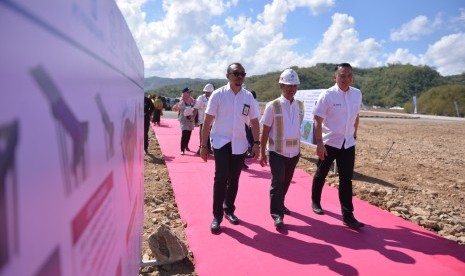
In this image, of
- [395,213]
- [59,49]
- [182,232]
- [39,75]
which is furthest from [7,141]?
[395,213]

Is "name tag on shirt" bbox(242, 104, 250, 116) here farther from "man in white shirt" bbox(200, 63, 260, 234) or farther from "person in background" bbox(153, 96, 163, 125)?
"person in background" bbox(153, 96, 163, 125)

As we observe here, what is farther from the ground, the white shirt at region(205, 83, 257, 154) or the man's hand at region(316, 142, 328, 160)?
the white shirt at region(205, 83, 257, 154)

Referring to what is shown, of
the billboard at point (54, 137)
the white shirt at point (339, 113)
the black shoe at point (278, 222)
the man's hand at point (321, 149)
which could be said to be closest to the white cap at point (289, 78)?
the white shirt at point (339, 113)

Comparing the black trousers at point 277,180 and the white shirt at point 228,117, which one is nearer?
the white shirt at point 228,117

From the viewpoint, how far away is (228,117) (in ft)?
12.6

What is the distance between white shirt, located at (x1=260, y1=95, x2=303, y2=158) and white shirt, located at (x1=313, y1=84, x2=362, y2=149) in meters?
0.30

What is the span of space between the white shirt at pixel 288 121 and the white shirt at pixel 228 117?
311mm

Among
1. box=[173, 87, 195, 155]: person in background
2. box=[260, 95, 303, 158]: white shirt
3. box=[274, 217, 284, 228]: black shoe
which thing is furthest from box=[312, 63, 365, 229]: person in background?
box=[173, 87, 195, 155]: person in background

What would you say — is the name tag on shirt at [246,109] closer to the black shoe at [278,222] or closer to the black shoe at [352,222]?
the black shoe at [278,222]

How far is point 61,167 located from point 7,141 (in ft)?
0.77

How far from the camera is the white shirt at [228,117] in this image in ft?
12.5

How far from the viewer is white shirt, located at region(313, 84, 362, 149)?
13.6 ft

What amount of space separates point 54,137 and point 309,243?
3419 millimetres

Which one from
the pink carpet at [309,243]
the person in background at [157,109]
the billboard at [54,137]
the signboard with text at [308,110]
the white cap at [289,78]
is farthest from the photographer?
the person in background at [157,109]
